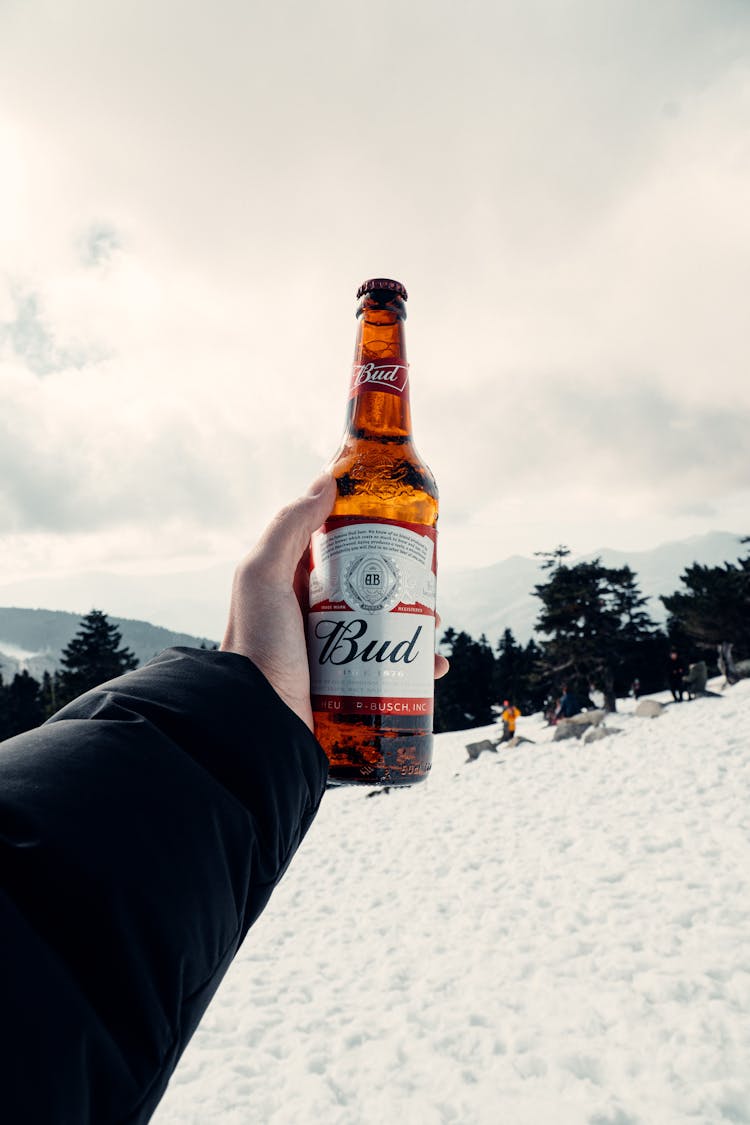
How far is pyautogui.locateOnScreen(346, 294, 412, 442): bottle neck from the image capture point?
10.4 feet

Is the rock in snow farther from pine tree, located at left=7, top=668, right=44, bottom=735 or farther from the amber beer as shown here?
pine tree, located at left=7, top=668, right=44, bottom=735

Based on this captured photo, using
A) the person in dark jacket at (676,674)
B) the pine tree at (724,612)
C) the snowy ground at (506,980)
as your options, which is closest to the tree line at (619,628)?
the pine tree at (724,612)

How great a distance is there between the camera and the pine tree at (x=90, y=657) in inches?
1731

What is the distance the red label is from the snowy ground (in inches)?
143

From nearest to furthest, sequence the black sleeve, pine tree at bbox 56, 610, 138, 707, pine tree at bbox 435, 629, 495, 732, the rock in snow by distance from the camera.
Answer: the black sleeve → the rock in snow → pine tree at bbox 56, 610, 138, 707 → pine tree at bbox 435, 629, 495, 732

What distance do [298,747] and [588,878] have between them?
321 inches

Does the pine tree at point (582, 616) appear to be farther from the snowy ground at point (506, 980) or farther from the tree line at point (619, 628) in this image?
the snowy ground at point (506, 980)

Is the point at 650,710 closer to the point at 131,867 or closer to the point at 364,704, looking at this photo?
the point at 364,704

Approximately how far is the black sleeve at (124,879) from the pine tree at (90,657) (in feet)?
148

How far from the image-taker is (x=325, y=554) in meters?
2.84

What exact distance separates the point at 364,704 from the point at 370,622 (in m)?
0.32

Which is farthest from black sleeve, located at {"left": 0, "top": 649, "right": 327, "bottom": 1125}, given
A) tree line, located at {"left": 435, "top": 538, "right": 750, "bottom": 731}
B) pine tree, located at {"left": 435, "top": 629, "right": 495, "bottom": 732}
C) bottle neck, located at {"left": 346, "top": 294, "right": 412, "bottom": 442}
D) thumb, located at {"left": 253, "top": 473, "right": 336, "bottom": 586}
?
pine tree, located at {"left": 435, "top": 629, "right": 495, "bottom": 732}

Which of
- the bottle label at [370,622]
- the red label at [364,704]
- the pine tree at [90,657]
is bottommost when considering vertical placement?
the red label at [364,704]

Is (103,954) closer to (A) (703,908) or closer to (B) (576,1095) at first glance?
(B) (576,1095)
